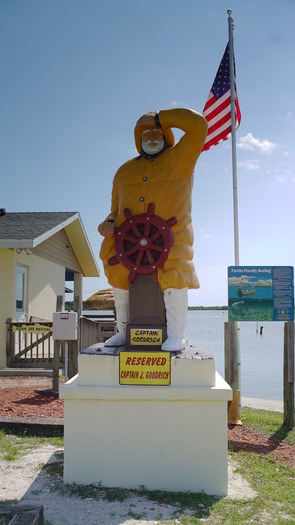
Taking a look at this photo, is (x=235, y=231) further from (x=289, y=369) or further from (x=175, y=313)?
(x=175, y=313)

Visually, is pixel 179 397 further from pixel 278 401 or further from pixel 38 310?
pixel 38 310

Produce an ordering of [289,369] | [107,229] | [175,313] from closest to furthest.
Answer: [175,313]
[107,229]
[289,369]

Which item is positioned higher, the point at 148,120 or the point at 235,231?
the point at 148,120

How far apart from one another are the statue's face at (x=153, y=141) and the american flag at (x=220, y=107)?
363cm

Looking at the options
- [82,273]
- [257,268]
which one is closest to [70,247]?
[82,273]

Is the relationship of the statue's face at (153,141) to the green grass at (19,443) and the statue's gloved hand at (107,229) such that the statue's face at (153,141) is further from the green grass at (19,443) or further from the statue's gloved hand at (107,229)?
the green grass at (19,443)

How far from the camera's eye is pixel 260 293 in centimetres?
695

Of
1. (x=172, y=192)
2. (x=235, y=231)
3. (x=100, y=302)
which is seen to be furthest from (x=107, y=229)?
(x=100, y=302)

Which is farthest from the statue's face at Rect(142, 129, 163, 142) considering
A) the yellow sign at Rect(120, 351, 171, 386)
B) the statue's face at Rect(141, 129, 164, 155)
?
the yellow sign at Rect(120, 351, 171, 386)

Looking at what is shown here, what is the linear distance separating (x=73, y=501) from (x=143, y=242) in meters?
2.24

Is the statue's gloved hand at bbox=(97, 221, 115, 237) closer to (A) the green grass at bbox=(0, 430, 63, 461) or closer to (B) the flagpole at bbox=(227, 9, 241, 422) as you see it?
(A) the green grass at bbox=(0, 430, 63, 461)

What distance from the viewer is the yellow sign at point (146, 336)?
14.1 feet

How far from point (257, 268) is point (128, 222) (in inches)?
125

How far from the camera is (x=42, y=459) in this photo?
4680 millimetres
